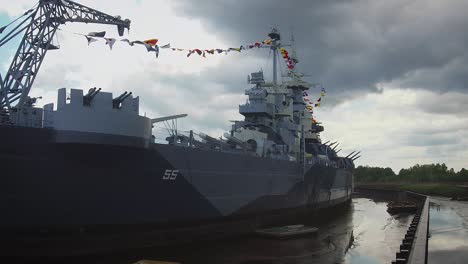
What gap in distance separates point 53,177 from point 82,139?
1425 millimetres

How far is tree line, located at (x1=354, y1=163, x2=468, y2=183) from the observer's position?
285 ft

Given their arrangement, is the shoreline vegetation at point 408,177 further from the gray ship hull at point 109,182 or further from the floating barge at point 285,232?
the gray ship hull at point 109,182

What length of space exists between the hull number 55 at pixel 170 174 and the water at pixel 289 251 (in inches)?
97.2

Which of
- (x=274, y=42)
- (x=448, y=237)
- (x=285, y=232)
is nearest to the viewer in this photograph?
(x=285, y=232)

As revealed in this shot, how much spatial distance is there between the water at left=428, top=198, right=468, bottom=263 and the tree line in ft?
200

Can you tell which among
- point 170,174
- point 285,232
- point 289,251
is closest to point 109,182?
point 170,174

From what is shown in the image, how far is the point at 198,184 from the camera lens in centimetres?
1595

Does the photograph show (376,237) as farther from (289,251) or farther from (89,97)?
(89,97)

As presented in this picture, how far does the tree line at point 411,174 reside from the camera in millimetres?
86875

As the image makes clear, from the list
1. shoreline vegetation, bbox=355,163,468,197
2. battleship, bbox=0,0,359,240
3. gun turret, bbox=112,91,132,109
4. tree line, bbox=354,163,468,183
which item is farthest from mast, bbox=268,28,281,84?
tree line, bbox=354,163,468,183

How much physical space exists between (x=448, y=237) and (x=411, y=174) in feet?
299

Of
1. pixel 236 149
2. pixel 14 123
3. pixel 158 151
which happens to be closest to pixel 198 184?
pixel 158 151

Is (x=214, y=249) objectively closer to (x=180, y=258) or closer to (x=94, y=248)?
(x=180, y=258)

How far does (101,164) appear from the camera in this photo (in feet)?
43.2
